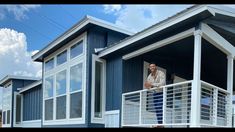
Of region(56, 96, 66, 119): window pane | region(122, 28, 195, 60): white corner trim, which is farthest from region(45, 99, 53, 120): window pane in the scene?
region(122, 28, 195, 60): white corner trim

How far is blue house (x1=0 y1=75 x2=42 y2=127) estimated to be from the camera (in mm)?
14852

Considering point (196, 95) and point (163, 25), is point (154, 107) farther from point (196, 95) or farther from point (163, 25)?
point (163, 25)

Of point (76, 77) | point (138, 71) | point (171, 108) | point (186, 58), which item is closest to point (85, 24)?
point (76, 77)

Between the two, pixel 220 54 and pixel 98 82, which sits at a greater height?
pixel 220 54

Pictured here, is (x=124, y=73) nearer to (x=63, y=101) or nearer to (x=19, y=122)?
(x=63, y=101)

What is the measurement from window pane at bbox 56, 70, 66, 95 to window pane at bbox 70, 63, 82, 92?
480 mm

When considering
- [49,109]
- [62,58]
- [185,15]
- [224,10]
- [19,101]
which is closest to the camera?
[185,15]

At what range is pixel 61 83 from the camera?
988 centimetres

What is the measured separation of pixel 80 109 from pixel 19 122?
335 inches

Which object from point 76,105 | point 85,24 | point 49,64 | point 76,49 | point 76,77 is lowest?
point 76,105

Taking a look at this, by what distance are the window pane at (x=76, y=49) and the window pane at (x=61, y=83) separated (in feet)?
2.21

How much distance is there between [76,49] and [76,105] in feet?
5.23

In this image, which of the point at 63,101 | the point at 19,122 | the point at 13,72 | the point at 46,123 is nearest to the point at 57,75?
the point at 63,101

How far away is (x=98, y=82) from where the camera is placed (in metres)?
8.73
